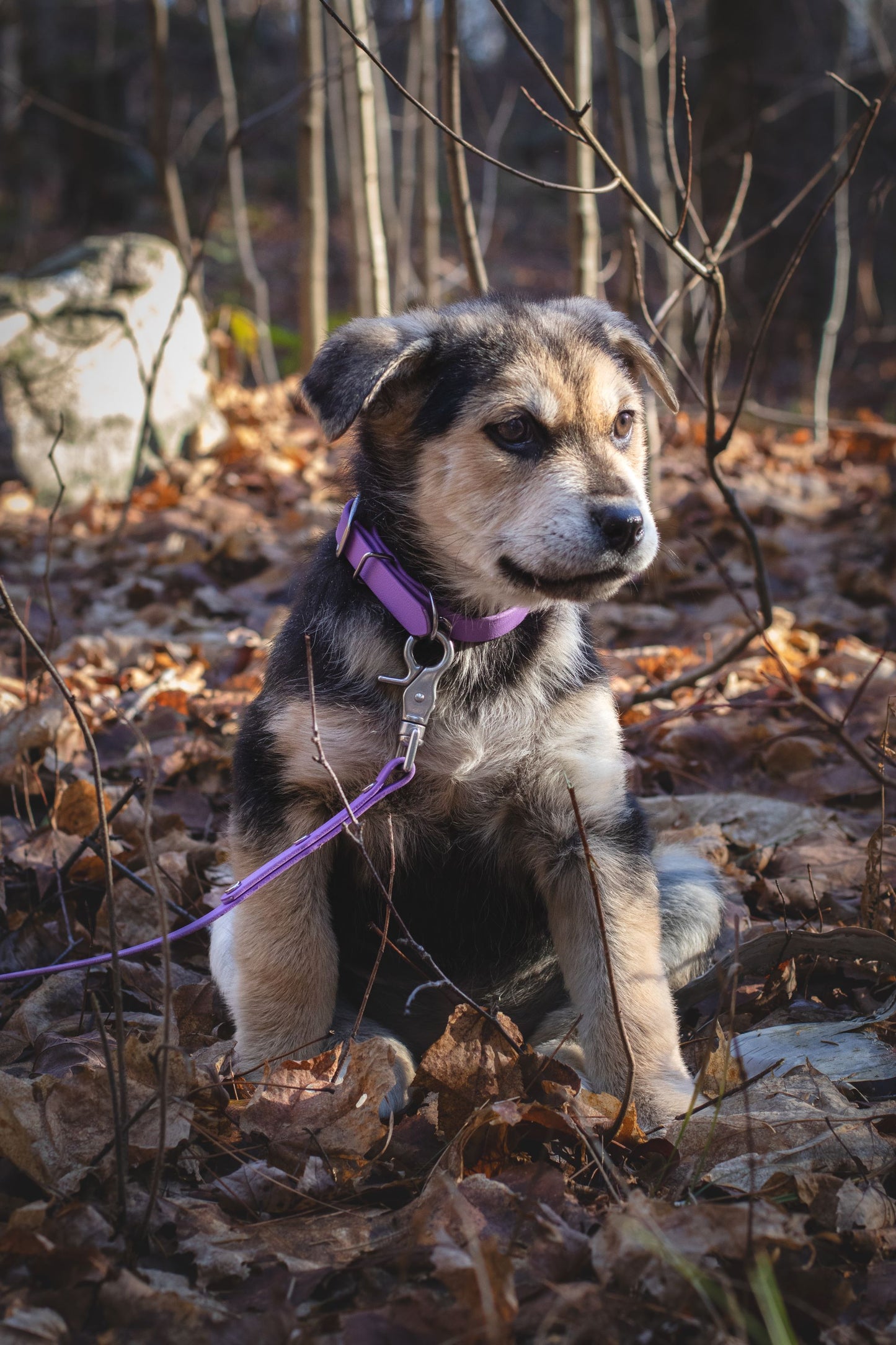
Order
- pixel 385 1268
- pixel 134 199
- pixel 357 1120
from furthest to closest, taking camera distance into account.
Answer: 1. pixel 134 199
2. pixel 357 1120
3. pixel 385 1268

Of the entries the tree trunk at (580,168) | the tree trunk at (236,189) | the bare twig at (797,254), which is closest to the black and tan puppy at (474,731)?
the bare twig at (797,254)

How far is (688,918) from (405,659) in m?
1.24

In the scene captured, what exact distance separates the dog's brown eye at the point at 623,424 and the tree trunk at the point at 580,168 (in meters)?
3.13

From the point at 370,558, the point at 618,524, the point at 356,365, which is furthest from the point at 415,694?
the point at 356,365

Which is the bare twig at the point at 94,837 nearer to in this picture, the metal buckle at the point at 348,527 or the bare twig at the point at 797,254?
the metal buckle at the point at 348,527

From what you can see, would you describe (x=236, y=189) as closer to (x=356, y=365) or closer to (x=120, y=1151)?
(x=356, y=365)

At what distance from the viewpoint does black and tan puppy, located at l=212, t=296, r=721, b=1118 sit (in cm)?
294

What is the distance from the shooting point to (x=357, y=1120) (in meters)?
2.53

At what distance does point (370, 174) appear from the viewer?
342 inches

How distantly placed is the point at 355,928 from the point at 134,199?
911 inches

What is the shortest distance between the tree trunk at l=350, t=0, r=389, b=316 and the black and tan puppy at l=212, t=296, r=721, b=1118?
4.98 meters

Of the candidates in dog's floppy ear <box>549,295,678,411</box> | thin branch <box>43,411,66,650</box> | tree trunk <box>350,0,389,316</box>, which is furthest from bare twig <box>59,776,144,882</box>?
tree trunk <box>350,0,389,316</box>

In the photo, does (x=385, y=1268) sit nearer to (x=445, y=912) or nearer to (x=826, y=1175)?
(x=826, y=1175)

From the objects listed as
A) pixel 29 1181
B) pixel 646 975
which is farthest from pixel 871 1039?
pixel 29 1181
